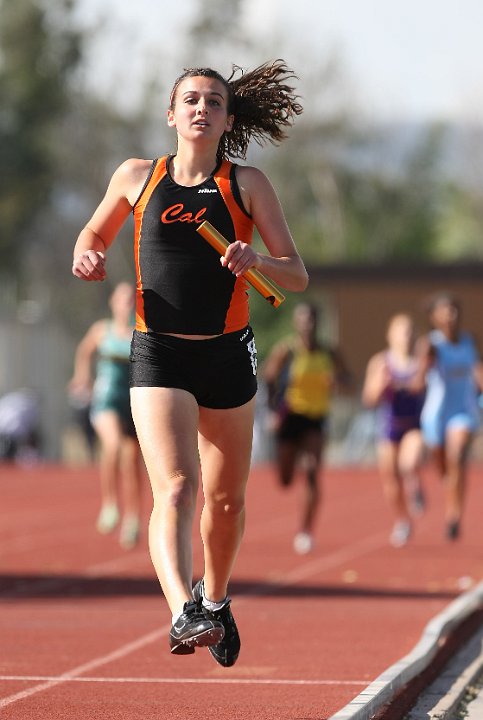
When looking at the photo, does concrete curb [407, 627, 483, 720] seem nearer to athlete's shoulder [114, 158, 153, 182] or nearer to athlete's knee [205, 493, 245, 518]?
athlete's knee [205, 493, 245, 518]

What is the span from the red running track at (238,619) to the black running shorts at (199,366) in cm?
118

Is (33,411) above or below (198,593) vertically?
below

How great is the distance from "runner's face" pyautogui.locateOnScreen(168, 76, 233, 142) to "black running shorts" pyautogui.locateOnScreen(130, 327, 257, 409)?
724 millimetres

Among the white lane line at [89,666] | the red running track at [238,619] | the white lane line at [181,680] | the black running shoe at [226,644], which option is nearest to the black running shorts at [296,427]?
the red running track at [238,619]

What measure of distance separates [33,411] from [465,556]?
2406 cm

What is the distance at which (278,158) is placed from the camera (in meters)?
71.9

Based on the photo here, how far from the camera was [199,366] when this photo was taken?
6.34 meters

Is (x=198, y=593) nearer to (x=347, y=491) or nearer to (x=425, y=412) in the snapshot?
(x=425, y=412)

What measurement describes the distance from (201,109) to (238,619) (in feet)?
14.7

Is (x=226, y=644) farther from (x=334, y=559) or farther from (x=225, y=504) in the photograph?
(x=334, y=559)

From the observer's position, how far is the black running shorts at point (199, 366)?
20.7 feet

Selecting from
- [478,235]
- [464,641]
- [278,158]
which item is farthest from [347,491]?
[478,235]

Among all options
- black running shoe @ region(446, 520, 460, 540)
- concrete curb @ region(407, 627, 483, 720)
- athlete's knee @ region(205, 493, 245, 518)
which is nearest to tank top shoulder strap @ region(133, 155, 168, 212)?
athlete's knee @ region(205, 493, 245, 518)

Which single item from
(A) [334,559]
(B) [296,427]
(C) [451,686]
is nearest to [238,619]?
(C) [451,686]
